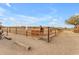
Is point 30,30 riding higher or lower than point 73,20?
lower

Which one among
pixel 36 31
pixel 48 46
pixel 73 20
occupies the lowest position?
pixel 48 46

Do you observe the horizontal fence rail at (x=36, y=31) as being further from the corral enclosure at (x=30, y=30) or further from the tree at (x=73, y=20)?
the tree at (x=73, y=20)

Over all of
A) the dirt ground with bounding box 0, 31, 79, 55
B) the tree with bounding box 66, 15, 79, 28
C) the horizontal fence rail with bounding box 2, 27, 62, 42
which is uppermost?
the tree with bounding box 66, 15, 79, 28

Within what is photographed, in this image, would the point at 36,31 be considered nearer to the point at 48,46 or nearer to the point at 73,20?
the point at 48,46

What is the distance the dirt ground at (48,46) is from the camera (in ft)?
6.02

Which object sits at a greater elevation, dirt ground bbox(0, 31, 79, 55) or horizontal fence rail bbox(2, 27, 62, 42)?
horizontal fence rail bbox(2, 27, 62, 42)

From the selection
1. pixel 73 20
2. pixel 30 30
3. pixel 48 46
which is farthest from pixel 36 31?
pixel 73 20

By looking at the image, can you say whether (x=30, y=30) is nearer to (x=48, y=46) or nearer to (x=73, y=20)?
(x=48, y=46)

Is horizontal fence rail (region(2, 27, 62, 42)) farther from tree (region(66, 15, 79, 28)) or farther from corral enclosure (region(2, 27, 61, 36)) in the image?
tree (region(66, 15, 79, 28))

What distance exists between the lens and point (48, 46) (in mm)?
1842

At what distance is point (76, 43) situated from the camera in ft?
6.04

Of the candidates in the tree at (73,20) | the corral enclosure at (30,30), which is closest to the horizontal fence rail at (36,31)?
the corral enclosure at (30,30)

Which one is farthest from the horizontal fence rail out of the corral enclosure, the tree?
the tree

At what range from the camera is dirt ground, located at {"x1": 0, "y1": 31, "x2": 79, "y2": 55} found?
1.83 metres
